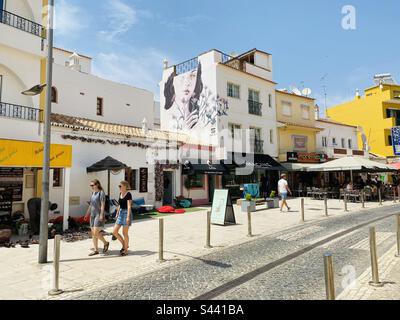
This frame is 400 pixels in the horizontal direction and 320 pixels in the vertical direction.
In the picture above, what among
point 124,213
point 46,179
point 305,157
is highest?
point 305,157

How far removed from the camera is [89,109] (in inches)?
725

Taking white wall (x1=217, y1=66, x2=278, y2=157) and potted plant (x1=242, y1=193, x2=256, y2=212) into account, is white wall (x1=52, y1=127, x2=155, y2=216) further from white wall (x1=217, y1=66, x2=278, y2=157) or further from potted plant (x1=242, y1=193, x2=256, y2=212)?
white wall (x1=217, y1=66, x2=278, y2=157)

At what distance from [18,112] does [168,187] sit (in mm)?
10014

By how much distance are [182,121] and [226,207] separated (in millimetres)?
13547

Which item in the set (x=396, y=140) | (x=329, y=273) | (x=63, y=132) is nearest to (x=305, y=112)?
(x=396, y=140)

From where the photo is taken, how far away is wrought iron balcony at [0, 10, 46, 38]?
36.4 feet

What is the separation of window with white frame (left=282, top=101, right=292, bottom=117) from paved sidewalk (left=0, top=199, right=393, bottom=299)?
17.2 meters

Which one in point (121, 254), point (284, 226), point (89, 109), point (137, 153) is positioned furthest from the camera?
point (89, 109)

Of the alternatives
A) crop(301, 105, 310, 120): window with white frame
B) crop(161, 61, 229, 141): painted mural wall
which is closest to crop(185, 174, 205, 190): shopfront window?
crop(161, 61, 229, 141): painted mural wall

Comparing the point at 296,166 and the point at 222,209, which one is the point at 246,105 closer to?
the point at 296,166

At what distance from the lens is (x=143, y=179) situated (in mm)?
17078

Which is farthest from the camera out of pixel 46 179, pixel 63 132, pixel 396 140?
pixel 63 132
